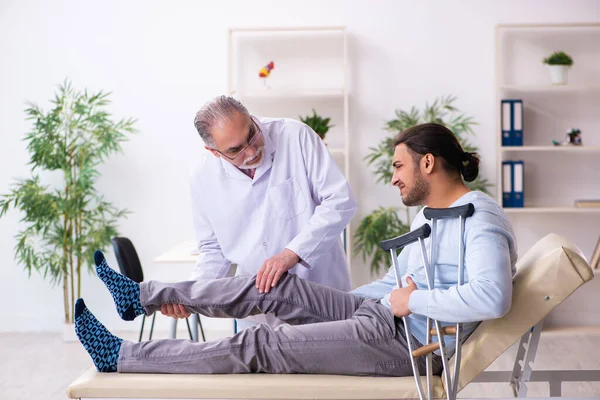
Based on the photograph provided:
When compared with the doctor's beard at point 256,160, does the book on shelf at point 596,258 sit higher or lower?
lower

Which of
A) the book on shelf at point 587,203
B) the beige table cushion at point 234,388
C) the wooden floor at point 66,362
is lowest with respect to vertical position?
the wooden floor at point 66,362

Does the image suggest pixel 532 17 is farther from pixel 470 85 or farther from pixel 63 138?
pixel 63 138

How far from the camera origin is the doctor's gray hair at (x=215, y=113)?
217 centimetres

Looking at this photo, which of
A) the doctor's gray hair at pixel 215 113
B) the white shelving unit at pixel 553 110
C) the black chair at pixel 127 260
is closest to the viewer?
the doctor's gray hair at pixel 215 113

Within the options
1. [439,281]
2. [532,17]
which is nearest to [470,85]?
[532,17]

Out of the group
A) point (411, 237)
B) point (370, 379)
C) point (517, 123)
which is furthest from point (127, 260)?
point (517, 123)

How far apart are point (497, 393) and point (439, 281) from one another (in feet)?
5.26

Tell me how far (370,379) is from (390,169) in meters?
2.79

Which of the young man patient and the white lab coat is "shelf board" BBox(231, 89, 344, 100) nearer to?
the white lab coat

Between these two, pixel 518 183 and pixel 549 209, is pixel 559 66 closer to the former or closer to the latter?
pixel 518 183

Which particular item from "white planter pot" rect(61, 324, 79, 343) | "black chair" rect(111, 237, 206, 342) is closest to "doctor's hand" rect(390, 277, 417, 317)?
"black chair" rect(111, 237, 206, 342)

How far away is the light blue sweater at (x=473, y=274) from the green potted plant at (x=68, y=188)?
3021 millimetres

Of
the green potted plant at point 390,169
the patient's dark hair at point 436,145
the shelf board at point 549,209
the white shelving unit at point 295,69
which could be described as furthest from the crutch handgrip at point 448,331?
the white shelving unit at point 295,69

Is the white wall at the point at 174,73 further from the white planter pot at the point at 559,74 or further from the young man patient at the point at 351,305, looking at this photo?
the young man patient at the point at 351,305
